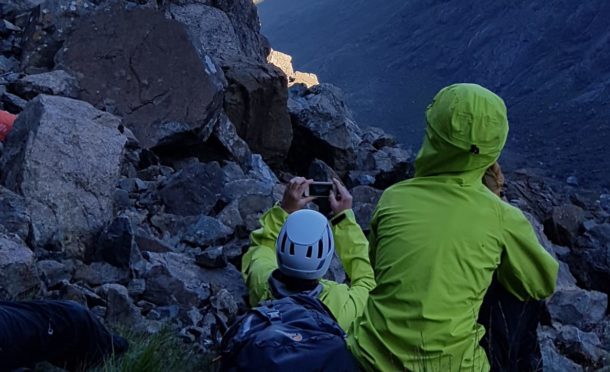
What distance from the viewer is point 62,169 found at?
24.5ft

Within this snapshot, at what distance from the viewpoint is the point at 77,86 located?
1040cm

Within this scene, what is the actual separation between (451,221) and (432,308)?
342mm

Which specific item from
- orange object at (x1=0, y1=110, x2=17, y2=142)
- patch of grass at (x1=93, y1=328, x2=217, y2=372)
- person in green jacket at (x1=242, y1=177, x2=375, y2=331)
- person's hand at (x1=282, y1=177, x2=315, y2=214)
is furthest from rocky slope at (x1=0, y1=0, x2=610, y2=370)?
person's hand at (x1=282, y1=177, x2=315, y2=214)

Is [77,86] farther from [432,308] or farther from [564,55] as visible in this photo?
[564,55]

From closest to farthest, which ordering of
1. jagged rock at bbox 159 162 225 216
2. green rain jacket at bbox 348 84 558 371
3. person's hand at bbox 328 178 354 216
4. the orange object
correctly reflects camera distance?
green rain jacket at bbox 348 84 558 371 → person's hand at bbox 328 178 354 216 → the orange object → jagged rock at bbox 159 162 225 216

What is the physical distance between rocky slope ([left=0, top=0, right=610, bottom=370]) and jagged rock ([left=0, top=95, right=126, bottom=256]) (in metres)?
0.01

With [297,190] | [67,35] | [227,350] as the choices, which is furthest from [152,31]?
[227,350]

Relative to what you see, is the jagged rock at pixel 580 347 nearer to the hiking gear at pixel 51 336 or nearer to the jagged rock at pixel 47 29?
the hiking gear at pixel 51 336

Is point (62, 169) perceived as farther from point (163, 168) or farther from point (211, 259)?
point (163, 168)

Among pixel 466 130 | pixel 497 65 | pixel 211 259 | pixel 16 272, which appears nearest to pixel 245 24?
pixel 211 259

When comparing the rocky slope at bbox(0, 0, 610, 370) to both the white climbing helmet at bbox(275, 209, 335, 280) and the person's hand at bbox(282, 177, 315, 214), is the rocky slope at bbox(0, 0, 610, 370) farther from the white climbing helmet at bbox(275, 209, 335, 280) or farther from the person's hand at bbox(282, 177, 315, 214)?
the white climbing helmet at bbox(275, 209, 335, 280)

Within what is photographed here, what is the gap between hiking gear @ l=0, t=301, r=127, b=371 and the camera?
13.5 feet

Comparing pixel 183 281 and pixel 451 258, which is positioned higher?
pixel 451 258

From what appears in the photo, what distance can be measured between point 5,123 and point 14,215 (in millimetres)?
1833
